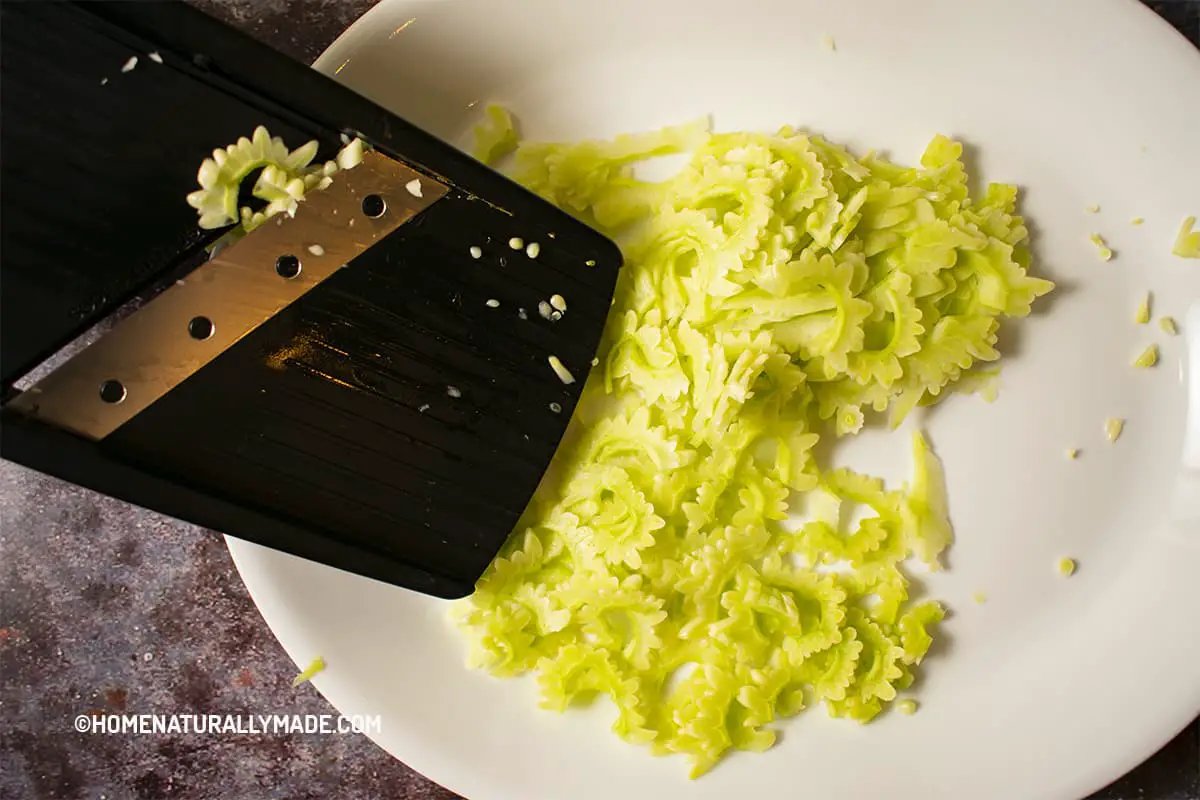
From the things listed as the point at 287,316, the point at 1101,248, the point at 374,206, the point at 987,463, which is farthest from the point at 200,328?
the point at 1101,248

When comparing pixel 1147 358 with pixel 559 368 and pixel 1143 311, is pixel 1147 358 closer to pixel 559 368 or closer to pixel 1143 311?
pixel 1143 311

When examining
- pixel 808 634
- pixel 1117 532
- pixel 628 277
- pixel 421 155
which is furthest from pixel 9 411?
pixel 1117 532

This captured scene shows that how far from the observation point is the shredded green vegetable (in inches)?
50.1

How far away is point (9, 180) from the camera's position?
1.03m

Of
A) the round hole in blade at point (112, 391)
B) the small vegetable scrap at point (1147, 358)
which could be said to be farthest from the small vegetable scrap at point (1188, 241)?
the round hole in blade at point (112, 391)

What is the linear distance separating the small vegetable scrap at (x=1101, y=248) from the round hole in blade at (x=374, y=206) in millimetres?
987

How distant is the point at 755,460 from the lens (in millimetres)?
1343

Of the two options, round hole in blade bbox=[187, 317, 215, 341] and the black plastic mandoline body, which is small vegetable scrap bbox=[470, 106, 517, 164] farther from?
round hole in blade bbox=[187, 317, 215, 341]

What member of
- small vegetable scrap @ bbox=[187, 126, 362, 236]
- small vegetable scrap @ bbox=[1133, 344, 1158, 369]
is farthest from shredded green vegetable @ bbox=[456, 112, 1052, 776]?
small vegetable scrap @ bbox=[187, 126, 362, 236]

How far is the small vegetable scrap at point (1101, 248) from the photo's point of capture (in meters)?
1.32

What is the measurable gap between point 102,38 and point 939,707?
1.37m

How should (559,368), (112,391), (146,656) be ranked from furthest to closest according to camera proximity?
(146,656) < (559,368) < (112,391)

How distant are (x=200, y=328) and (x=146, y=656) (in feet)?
2.36

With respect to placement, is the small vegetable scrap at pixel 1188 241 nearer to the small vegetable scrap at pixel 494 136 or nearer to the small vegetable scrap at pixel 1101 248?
the small vegetable scrap at pixel 1101 248
